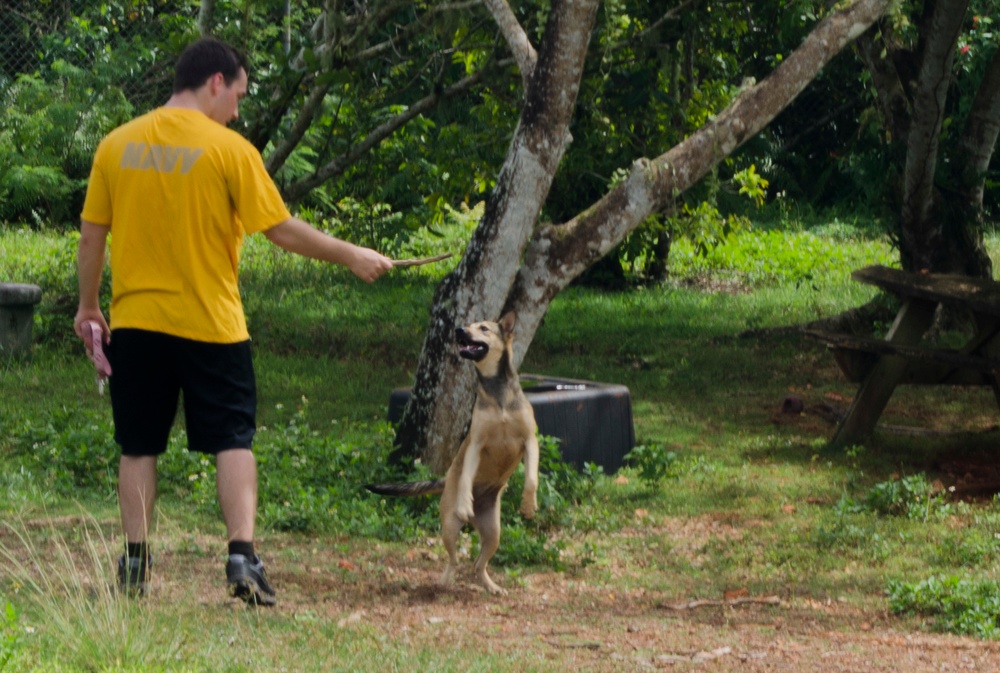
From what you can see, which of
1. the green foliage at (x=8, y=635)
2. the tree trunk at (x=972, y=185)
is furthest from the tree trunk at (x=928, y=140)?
the green foliage at (x=8, y=635)

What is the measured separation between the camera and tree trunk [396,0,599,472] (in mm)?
7258

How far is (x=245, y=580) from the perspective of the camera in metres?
4.78

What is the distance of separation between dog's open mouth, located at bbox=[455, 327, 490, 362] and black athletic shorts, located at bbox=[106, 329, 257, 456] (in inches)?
52.1

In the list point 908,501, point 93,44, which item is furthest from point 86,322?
point 93,44

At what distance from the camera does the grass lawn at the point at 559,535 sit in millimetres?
4492

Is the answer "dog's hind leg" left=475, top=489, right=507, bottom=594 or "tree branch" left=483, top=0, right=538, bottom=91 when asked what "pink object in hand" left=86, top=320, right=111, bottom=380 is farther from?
"tree branch" left=483, top=0, right=538, bottom=91

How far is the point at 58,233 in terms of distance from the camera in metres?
16.0

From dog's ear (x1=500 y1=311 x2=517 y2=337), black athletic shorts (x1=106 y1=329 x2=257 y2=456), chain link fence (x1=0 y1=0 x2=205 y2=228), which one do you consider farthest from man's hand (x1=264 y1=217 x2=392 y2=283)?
chain link fence (x1=0 y1=0 x2=205 y2=228)

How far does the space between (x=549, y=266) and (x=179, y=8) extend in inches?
380

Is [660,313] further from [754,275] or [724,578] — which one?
[724,578]

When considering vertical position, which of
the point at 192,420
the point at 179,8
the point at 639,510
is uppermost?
the point at 179,8

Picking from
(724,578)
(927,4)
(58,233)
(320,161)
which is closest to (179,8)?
(58,233)

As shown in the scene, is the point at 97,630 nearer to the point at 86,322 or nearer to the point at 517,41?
the point at 86,322

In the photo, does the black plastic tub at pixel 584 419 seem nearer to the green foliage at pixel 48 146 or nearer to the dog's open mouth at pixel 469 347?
the dog's open mouth at pixel 469 347
